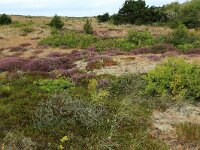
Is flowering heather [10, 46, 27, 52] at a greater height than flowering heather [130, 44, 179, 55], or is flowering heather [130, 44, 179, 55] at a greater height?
flowering heather [130, 44, 179, 55]

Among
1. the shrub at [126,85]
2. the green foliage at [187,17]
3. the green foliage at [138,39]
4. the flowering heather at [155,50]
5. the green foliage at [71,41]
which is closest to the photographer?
the shrub at [126,85]

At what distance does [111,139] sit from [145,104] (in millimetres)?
3624

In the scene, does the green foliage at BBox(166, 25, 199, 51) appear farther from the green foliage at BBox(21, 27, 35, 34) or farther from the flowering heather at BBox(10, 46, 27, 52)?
the green foliage at BBox(21, 27, 35, 34)

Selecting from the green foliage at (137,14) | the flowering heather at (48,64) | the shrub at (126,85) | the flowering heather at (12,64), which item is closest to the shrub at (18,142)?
the shrub at (126,85)

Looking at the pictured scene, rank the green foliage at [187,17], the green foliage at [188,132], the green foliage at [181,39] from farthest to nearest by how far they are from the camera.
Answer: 1. the green foliage at [187,17]
2. the green foliage at [181,39]
3. the green foliage at [188,132]

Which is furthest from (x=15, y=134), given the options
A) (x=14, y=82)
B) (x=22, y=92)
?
(x=14, y=82)

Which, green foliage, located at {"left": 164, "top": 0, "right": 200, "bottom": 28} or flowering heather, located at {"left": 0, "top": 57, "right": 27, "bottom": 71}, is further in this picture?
green foliage, located at {"left": 164, "top": 0, "right": 200, "bottom": 28}

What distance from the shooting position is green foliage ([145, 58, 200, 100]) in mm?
14633

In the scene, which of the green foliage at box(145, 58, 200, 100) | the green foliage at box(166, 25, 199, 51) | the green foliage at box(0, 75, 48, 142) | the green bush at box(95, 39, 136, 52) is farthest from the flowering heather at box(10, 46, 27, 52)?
the green foliage at box(145, 58, 200, 100)

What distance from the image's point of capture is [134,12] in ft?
188

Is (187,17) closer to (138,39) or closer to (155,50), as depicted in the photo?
(138,39)

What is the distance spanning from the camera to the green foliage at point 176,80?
14.6m

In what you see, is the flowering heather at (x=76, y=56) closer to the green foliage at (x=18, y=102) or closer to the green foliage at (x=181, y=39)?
the green foliage at (x=18, y=102)

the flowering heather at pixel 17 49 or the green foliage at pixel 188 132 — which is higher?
the green foliage at pixel 188 132
